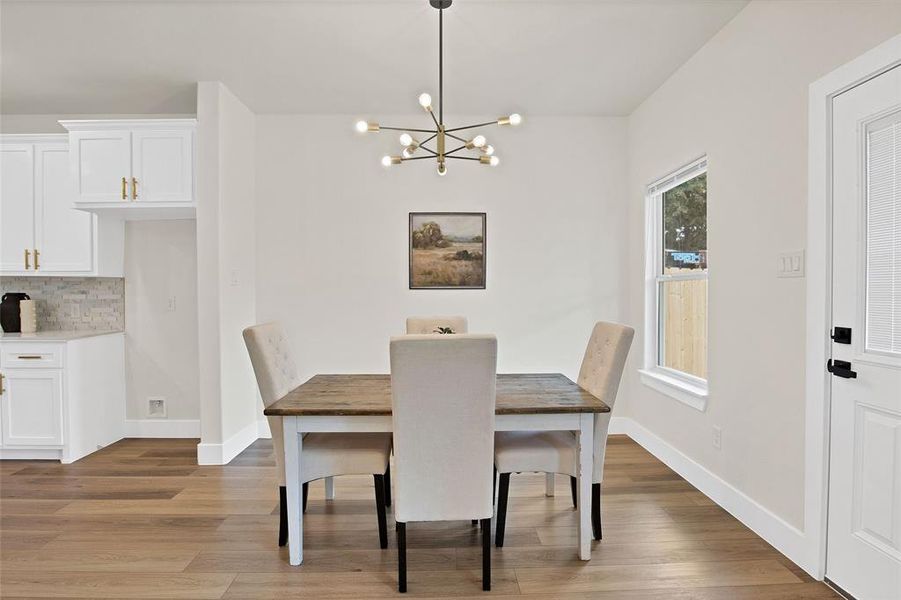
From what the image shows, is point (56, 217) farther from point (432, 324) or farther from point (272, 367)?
point (432, 324)

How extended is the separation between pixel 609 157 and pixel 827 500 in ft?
10.1

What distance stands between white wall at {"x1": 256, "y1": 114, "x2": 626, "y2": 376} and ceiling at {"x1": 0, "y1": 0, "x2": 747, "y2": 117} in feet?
0.96

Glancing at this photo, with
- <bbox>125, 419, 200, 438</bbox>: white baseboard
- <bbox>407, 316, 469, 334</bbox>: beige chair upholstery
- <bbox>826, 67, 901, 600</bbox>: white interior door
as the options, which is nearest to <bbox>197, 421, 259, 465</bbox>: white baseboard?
<bbox>125, 419, 200, 438</bbox>: white baseboard

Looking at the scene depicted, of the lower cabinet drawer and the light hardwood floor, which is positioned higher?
the lower cabinet drawer

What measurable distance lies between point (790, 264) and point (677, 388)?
1337 mm

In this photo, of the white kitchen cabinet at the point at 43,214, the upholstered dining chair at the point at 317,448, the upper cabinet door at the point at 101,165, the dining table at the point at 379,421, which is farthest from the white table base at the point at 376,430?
the white kitchen cabinet at the point at 43,214

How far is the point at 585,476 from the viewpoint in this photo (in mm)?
2258

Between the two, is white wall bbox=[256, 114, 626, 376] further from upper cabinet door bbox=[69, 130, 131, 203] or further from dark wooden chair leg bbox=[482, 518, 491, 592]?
dark wooden chair leg bbox=[482, 518, 491, 592]

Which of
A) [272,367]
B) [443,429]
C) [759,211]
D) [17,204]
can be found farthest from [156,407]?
[759,211]

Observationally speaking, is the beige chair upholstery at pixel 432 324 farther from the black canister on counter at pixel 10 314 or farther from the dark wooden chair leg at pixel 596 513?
the black canister on counter at pixel 10 314

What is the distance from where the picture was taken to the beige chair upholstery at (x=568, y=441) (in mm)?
2377

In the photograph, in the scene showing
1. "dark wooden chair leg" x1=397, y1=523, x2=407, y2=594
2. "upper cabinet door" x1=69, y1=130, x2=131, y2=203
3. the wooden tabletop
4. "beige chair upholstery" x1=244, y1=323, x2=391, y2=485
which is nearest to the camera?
"dark wooden chair leg" x1=397, y1=523, x2=407, y2=594

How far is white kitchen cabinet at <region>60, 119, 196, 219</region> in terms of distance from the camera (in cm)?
371

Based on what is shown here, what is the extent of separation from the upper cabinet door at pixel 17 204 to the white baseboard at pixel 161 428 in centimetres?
156
